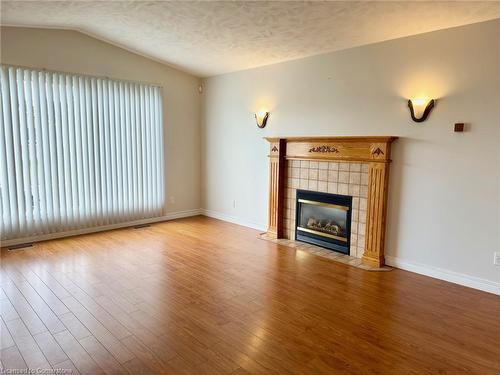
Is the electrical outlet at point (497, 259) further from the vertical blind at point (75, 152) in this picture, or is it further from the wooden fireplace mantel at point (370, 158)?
the vertical blind at point (75, 152)

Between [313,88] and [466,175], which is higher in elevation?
[313,88]

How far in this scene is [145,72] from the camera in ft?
17.7

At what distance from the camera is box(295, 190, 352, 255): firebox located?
4254mm

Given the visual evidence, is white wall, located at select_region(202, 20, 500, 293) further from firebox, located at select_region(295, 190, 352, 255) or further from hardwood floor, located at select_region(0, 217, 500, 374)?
firebox, located at select_region(295, 190, 352, 255)

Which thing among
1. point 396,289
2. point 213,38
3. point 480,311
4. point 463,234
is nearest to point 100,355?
point 396,289

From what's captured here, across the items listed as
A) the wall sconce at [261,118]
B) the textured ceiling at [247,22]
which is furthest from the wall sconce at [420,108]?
the wall sconce at [261,118]

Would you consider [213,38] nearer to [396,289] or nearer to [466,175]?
[466,175]

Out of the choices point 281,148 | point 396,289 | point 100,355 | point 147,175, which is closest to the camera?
point 100,355

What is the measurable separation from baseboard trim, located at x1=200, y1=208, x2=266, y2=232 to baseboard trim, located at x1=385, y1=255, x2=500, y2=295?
2.14 m

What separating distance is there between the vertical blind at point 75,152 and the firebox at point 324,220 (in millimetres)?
2591

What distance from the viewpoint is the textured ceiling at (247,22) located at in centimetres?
309

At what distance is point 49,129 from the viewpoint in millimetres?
4477

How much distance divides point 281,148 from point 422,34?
218 centimetres

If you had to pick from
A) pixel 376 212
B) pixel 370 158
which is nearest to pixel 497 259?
pixel 376 212
